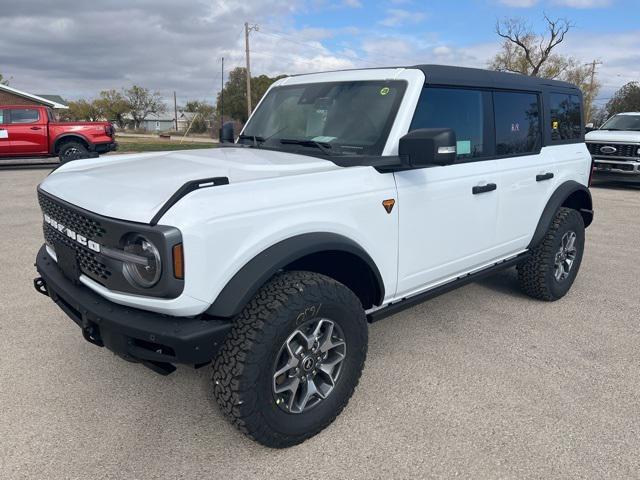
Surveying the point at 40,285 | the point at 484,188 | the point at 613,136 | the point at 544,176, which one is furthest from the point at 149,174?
the point at 613,136

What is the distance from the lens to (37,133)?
47.4ft

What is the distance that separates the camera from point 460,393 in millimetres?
2965

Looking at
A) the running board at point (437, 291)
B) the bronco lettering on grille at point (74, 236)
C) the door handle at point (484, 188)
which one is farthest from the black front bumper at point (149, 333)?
the door handle at point (484, 188)

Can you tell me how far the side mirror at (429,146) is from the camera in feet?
8.39

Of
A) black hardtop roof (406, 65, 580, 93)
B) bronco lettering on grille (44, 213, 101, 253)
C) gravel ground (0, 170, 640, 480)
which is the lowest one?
gravel ground (0, 170, 640, 480)

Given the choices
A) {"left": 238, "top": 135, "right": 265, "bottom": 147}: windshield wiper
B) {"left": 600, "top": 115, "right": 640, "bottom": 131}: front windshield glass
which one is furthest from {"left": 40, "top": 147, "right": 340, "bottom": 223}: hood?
{"left": 600, "top": 115, "right": 640, "bottom": 131}: front windshield glass

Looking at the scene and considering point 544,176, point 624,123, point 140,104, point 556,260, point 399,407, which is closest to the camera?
point 399,407

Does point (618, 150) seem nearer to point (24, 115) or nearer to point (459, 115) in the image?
point (459, 115)

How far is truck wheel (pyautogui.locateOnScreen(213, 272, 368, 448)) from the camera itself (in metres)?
2.19

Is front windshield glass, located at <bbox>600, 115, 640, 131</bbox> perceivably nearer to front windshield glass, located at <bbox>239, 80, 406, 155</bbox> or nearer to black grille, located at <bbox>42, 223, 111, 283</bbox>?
front windshield glass, located at <bbox>239, 80, 406, 155</bbox>

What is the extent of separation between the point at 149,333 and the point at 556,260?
12.1 feet

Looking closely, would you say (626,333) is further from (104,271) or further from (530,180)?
(104,271)

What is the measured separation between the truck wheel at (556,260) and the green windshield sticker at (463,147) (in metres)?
1.35

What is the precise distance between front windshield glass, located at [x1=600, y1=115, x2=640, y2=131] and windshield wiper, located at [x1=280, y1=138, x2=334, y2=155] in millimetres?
12401
